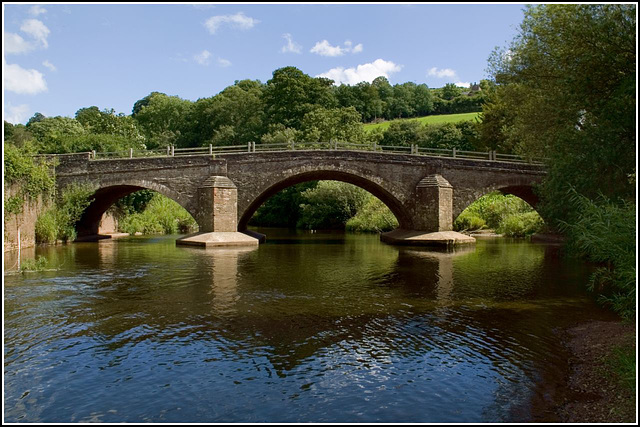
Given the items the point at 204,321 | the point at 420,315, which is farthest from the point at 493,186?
the point at 204,321

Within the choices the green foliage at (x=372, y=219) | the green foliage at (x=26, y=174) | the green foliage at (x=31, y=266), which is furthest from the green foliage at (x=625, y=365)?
the green foliage at (x=372, y=219)

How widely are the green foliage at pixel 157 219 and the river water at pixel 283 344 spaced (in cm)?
2129

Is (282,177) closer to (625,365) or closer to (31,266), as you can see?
(31,266)

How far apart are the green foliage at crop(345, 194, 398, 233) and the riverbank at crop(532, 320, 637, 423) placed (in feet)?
98.5

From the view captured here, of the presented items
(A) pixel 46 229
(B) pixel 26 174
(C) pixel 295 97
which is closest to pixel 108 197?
(A) pixel 46 229

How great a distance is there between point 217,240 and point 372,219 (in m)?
16.5

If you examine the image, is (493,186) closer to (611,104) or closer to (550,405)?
(611,104)

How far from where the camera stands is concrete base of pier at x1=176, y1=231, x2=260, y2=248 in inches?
1098

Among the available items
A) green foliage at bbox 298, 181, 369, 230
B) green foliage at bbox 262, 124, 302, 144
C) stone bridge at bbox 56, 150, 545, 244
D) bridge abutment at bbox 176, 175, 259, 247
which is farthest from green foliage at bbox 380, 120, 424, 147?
bridge abutment at bbox 176, 175, 259, 247

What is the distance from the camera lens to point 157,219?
40.8m

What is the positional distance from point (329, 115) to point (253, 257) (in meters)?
34.4

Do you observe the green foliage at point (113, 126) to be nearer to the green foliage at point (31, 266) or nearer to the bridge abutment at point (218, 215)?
the bridge abutment at point (218, 215)

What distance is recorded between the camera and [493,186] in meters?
31.5

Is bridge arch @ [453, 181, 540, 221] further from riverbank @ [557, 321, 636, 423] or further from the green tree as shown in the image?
the green tree
